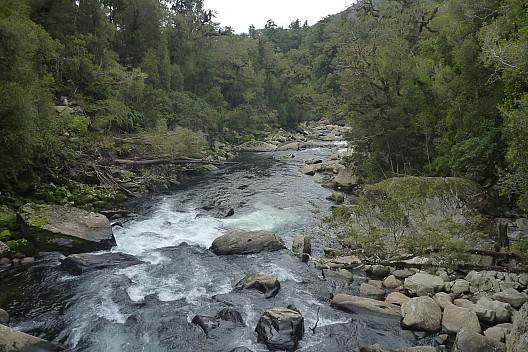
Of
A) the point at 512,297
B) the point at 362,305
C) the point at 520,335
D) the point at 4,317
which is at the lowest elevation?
the point at 362,305

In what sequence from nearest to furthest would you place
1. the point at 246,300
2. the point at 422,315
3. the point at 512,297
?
the point at 422,315, the point at 512,297, the point at 246,300

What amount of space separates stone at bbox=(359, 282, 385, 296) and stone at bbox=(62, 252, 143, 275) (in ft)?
27.5

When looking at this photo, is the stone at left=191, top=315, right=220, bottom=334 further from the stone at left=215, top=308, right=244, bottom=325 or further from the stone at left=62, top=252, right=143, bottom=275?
the stone at left=62, top=252, right=143, bottom=275

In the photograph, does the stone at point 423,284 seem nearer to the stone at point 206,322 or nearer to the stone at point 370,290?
the stone at point 370,290

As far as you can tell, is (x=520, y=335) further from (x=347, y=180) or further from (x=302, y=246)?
(x=347, y=180)

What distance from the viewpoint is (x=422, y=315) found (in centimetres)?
1022

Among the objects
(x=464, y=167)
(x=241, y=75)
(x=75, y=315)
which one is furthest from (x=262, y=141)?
(x=75, y=315)

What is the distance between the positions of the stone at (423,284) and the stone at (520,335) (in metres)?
3.13

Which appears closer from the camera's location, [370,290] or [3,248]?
[370,290]

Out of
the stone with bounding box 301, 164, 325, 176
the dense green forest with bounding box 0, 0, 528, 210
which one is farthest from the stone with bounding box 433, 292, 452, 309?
the stone with bounding box 301, 164, 325, 176

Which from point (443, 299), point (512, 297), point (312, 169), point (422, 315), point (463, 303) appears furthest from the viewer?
point (312, 169)

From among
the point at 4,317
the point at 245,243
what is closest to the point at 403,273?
the point at 245,243

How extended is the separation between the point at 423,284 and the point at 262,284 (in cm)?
533

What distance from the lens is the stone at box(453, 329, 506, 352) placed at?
8.45m
